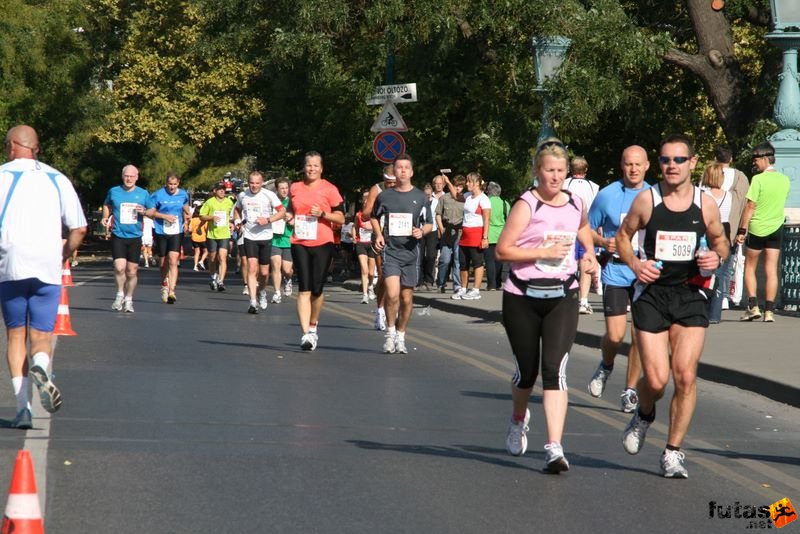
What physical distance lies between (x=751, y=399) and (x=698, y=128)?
2180 centimetres

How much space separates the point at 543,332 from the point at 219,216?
19396 millimetres

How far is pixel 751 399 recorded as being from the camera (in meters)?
11.5

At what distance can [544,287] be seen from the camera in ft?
26.4

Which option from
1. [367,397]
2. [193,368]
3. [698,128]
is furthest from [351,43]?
[367,397]

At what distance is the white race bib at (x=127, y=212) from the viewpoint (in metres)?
19.5

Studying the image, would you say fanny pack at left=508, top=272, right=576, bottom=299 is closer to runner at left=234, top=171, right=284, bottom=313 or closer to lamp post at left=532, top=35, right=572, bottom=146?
lamp post at left=532, top=35, right=572, bottom=146

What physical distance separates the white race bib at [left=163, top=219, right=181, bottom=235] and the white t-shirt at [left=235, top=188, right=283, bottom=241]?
1.02 metres

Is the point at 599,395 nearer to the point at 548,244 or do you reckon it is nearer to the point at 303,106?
the point at 548,244

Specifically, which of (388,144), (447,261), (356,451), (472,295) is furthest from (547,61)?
(356,451)

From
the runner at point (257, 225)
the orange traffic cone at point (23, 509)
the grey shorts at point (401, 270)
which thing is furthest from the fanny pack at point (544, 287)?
the runner at point (257, 225)

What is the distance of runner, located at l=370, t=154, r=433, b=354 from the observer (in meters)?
14.4

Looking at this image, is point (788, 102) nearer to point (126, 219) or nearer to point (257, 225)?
point (257, 225)

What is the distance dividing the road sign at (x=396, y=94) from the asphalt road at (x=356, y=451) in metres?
10.8

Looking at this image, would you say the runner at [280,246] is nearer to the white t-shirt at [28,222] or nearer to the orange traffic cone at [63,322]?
the orange traffic cone at [63,322]
